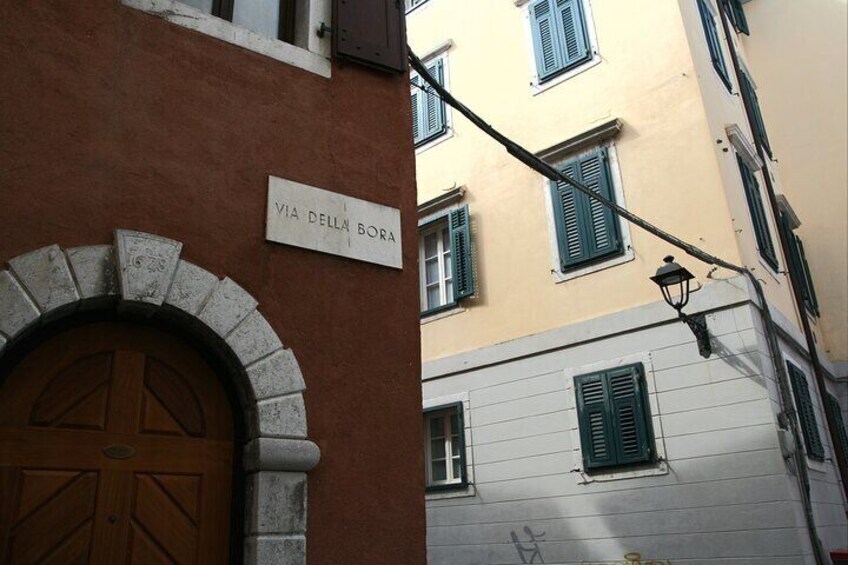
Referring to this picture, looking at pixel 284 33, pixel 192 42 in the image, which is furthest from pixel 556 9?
pixel 192 42

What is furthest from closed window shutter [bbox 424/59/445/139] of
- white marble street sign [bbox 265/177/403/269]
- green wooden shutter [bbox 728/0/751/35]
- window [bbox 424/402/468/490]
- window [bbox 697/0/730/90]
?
white marble street sign [bbox 265/177/403/269]

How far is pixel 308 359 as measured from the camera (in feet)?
14.1

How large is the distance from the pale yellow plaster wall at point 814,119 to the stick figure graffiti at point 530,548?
5425mm

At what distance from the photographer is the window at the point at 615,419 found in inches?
309

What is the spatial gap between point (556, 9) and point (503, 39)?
952mm

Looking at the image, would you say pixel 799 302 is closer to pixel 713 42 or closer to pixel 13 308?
pixel 713 42

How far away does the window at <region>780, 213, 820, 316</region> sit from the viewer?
33.3ft

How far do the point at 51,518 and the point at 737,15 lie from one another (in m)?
12.6

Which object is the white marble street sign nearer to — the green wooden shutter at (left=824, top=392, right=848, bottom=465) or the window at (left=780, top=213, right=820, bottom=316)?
the green wooden shutter at (left=824, top=392, right=848, bottom=465)

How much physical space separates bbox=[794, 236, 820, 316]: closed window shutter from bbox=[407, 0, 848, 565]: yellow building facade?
0.21 feet

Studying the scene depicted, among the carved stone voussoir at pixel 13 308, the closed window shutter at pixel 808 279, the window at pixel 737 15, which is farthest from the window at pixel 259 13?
the window at pixel 737 15

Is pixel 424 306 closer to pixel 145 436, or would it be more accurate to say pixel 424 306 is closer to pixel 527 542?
pixel 527 542

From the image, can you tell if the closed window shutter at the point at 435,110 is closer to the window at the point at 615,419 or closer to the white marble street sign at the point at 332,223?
the window at the point at 615,419

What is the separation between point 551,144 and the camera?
975 centimetres
